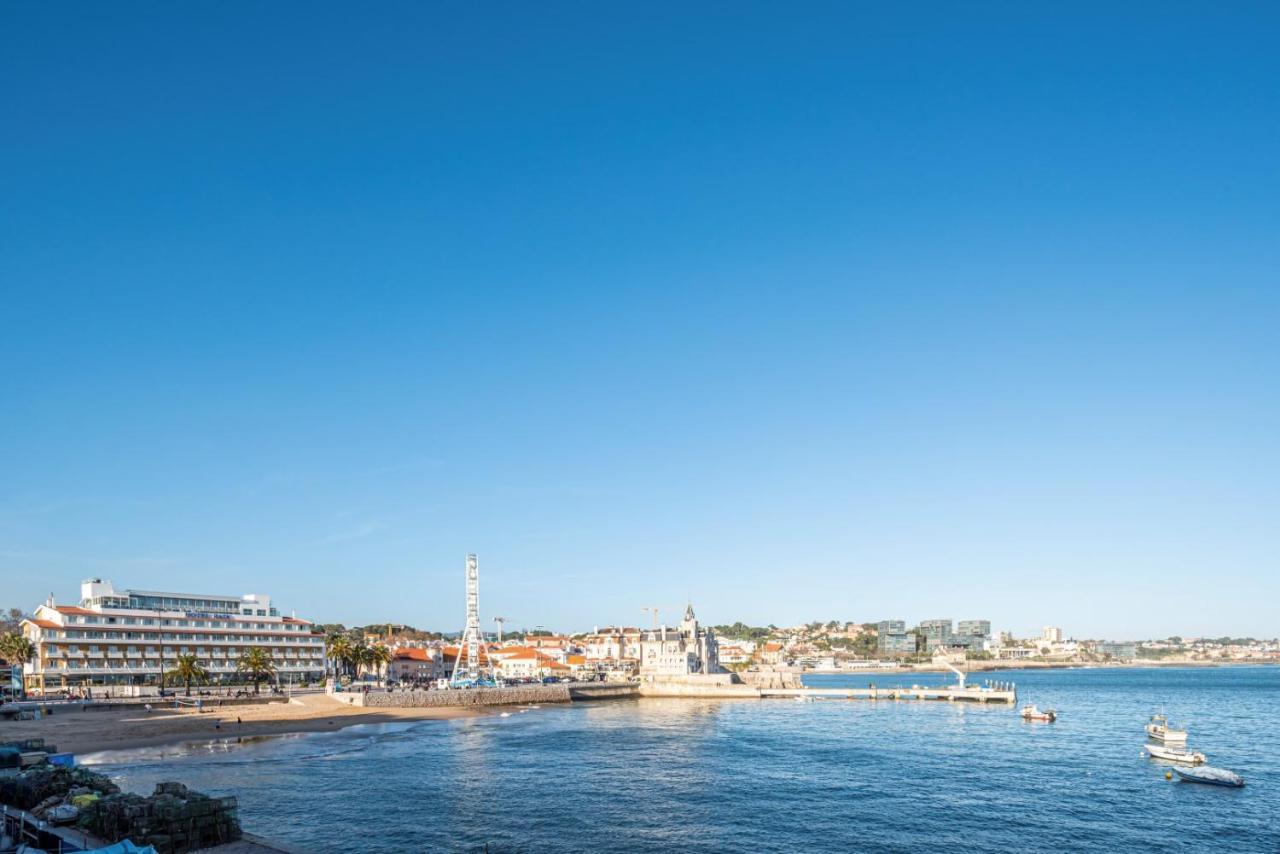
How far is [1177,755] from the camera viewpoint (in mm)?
73562

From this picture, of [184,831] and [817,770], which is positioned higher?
[184,831]

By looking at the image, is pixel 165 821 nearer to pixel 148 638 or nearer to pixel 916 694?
pixel 148 638

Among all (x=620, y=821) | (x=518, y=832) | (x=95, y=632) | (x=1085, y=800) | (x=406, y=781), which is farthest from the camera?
(x=95, y=632)

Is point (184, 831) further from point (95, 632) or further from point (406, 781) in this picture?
point (95, 632)

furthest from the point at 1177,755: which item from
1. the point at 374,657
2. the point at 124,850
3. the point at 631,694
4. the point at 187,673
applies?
the point at 374,657

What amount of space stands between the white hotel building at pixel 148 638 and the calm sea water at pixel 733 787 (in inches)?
2095

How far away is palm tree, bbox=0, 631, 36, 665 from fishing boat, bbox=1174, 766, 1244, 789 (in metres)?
140

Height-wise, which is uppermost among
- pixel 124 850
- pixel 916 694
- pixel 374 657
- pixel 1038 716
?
pixel 124 850

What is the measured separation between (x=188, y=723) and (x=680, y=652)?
109008mm

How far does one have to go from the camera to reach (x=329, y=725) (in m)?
101

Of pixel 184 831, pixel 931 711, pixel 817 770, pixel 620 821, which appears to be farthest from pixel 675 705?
pixel 184 831

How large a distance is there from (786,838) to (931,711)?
95.3 meters

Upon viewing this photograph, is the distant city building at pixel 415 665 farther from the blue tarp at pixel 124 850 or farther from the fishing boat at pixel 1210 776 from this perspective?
the blue tarp at pixel 124 850

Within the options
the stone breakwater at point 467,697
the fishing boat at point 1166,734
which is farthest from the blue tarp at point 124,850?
the stone breakwater at point 467,697
